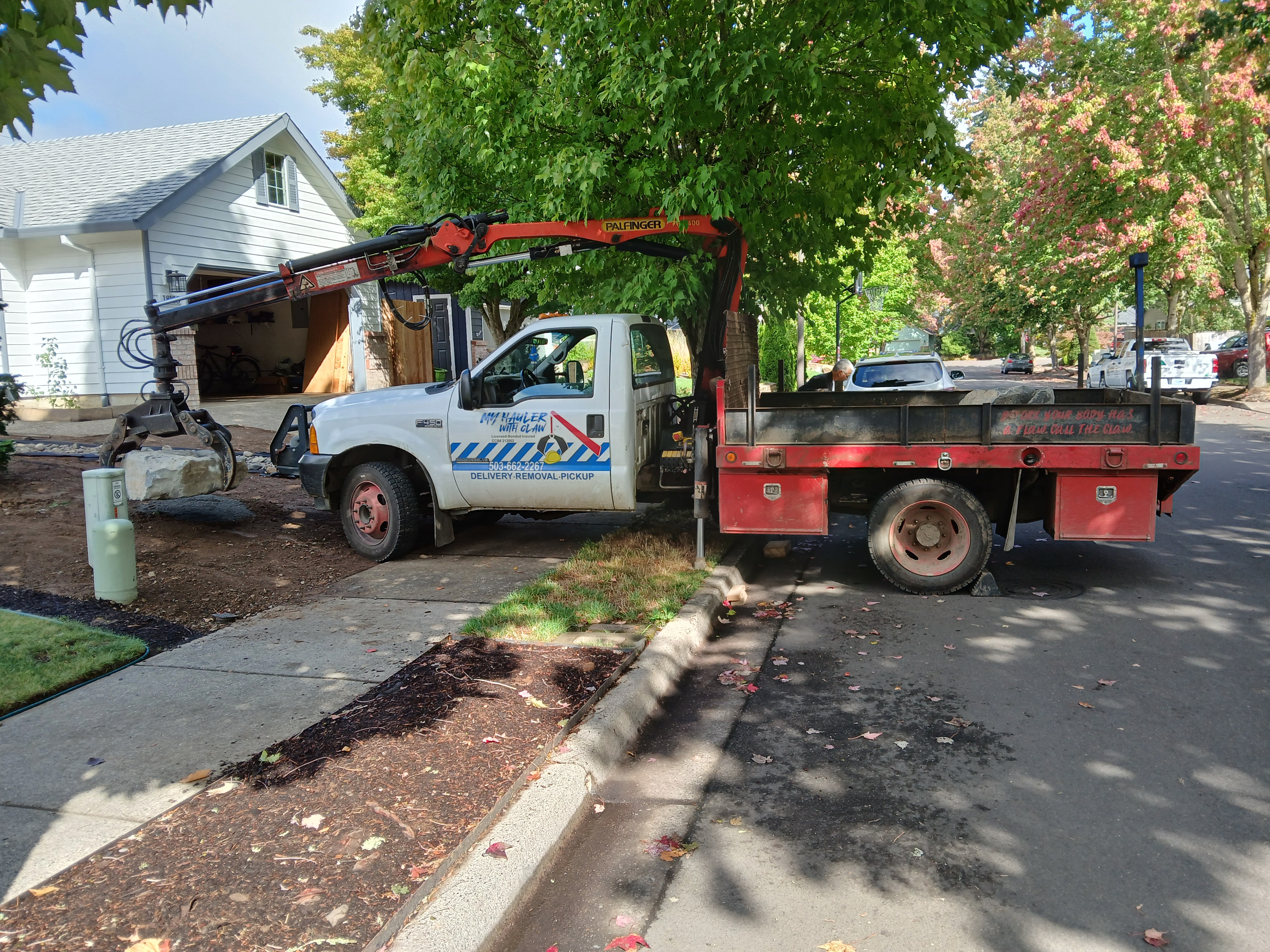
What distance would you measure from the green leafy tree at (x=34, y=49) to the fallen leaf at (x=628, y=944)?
3.27m

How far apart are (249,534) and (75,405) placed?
36.3 ft

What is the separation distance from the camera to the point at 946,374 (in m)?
15.2

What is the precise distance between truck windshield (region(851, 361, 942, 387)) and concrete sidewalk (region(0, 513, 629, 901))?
857 cm

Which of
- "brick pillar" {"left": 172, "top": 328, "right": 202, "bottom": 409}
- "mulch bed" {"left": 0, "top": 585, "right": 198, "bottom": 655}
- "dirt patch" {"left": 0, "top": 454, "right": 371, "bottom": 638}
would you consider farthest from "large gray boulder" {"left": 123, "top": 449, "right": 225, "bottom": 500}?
"brick pillar" {"left": 172, "top": 328, "right": 202, "bottom": 409}

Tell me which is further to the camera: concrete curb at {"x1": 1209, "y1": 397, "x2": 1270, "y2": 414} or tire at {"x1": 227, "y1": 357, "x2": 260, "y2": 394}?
tire at {"x1": 227, "y1": 357, "x2": 260, "y2": 394}

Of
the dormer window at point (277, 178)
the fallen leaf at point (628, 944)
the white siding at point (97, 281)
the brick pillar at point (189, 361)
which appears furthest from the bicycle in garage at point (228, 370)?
the fallen leaf at point (628, 944)

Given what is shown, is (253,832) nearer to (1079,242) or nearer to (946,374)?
(946,374)

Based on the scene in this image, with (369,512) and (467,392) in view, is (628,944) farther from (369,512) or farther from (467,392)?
(369,512)

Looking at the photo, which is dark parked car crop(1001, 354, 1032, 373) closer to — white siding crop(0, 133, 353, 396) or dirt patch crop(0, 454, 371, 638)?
white siding crop(0, 133, 353, 396)

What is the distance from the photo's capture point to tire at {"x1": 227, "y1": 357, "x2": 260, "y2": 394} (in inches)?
992

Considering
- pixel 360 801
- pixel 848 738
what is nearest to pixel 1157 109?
pixel 848 738

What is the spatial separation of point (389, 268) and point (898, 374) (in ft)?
29.6

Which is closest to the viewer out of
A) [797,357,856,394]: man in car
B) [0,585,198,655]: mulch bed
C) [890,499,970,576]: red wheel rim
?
[0,585,198,655]: mulch bed

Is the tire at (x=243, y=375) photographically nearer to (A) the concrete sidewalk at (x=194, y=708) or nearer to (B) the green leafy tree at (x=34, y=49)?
(A) the concrete sidewalk at (x=194, y=708)
